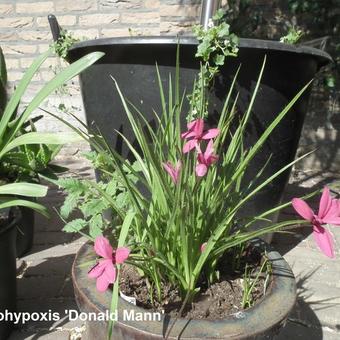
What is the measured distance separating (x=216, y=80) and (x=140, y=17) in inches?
73.5

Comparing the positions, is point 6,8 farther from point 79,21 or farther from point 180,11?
point 180,11

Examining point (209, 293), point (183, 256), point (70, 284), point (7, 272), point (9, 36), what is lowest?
point (70, 284)

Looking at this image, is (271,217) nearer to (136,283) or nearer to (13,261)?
(136,283)

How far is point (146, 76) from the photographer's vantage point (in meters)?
1.35

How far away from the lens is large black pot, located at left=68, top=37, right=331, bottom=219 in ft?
4.24

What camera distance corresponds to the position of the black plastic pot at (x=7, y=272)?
3.80ft

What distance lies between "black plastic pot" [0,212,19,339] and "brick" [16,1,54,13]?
7.54ft

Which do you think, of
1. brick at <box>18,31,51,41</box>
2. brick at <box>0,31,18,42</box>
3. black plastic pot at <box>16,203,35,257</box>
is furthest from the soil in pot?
brick at <box>0,31,18,42</box>

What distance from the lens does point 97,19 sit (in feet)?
9.84

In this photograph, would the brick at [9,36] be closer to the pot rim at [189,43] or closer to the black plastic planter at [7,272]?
the pot rim at [189,43]

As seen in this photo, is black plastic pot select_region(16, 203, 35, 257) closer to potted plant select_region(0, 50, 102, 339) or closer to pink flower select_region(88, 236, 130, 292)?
potted plant select_region(0, 50, 102, 339)

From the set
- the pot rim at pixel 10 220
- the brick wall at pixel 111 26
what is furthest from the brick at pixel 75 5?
the pot rim at pixel 10 220

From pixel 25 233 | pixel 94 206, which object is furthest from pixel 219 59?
pixel 25 233

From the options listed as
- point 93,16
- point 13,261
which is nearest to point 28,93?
point 93,16
